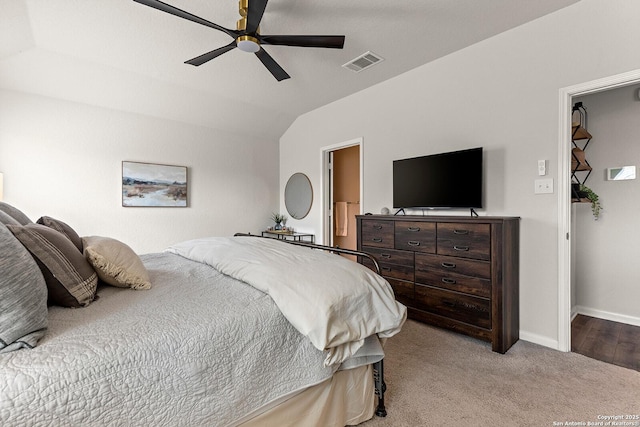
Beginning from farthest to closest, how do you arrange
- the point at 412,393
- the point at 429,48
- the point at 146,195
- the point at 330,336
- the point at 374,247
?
the point at 146,195 → the point at 374,247 → the point at 429,48 → the point at 412,393 → the point at 330,336

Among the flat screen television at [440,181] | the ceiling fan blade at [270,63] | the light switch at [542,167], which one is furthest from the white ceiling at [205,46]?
the light switch at [542,167]

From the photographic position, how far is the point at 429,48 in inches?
115

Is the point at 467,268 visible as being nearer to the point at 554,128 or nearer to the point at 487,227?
the point at 487,227

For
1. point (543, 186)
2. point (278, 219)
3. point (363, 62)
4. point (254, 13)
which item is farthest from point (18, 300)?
point (278, 219)

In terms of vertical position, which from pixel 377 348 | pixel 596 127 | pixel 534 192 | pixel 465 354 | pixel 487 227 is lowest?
pixel 465 354

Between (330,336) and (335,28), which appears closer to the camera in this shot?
(330,336)

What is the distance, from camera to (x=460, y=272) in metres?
2.53

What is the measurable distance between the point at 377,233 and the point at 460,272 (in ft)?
3.07

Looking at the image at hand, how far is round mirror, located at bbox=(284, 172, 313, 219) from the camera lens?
486cm

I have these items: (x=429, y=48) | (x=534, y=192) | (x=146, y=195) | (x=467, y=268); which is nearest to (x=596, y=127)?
(x=534, y=192)

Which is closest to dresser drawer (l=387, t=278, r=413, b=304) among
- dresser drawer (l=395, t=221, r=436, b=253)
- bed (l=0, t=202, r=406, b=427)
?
dresser drawer (l=395, t=221, r=436, b=253)

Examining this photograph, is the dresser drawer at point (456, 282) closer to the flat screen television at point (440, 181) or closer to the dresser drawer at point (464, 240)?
the dresser drawer at point (464, 240)

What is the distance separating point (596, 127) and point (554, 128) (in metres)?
1.21

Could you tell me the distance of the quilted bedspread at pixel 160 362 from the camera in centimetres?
75
